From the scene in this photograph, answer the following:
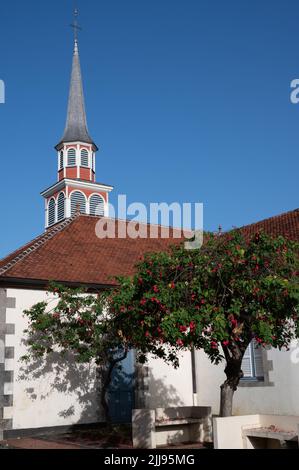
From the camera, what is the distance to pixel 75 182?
27906mm

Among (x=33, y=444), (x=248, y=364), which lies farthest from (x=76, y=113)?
(x=33, y=444)

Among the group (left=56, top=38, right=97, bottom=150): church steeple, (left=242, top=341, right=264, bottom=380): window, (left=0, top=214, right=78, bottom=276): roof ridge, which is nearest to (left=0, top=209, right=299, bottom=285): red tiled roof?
(left=0, top=214, right=78, bottom=276): roof ridge

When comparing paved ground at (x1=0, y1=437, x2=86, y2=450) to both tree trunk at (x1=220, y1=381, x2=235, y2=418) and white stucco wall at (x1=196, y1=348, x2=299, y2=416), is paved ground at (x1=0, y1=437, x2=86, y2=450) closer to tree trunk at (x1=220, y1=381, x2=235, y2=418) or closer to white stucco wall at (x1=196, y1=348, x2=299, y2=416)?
tree trunk at (x1=220, y1=381, x2=235, y2=418)

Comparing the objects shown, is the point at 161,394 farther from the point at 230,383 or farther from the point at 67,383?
the point at 230,383

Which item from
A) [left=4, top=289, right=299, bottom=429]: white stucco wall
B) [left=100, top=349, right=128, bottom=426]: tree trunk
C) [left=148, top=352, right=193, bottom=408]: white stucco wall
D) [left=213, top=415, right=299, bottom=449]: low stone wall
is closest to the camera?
[left=213, top=415, right=299, bottom=449]: low stone wall

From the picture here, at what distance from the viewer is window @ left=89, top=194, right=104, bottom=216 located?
28859 mm

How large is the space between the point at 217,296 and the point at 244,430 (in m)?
2.60

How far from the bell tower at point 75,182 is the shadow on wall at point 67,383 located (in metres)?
13.9

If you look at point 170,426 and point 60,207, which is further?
point 60,207

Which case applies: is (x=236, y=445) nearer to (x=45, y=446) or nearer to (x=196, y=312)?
(x=196, y=312)

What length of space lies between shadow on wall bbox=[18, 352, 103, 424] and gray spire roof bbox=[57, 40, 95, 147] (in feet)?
53.9

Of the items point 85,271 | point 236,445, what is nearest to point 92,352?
point 85,271

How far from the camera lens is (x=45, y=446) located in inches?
467
